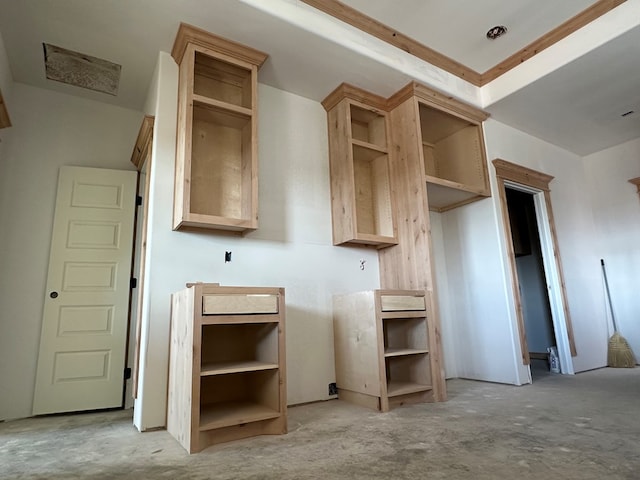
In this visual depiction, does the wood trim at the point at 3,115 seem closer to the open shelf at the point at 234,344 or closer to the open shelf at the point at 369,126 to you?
the open shelf at the point at 234,344

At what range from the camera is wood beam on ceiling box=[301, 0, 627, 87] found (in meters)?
2.86

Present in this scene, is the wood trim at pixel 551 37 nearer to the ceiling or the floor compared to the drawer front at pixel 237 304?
nearer to the ceiling

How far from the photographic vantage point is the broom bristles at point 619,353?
4.25m

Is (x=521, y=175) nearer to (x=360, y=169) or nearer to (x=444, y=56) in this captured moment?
(x=444, y=56)

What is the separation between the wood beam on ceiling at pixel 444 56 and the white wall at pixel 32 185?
2145 mm

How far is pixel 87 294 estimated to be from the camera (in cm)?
312

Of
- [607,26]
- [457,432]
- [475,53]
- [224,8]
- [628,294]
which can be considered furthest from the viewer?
[628,294]

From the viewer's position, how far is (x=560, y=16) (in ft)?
9.99

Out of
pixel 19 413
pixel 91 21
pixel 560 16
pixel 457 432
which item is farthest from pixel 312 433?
pixel 560 16

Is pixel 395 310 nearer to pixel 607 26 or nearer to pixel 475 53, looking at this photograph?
pixel 475 53

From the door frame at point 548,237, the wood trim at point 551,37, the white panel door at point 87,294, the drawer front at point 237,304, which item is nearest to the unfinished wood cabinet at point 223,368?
the drawer front at point 237,304

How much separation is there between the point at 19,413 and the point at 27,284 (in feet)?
3.11

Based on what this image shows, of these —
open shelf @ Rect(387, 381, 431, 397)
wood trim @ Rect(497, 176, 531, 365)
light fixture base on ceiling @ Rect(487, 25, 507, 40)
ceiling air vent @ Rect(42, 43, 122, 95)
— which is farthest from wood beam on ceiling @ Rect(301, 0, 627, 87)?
open shelf @ Rect(387, 381, 431, 397)

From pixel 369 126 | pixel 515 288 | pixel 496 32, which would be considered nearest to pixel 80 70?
pixel 369 126
